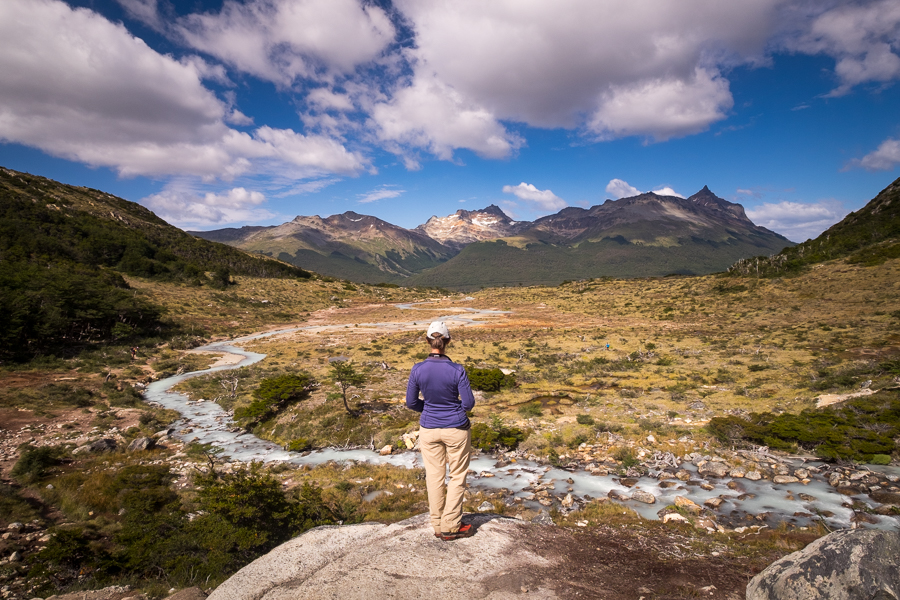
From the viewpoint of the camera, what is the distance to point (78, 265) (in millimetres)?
54812

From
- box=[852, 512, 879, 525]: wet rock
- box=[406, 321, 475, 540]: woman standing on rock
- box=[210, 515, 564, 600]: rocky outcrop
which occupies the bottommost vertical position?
box=[852, 512, 879, 525]: wet rock

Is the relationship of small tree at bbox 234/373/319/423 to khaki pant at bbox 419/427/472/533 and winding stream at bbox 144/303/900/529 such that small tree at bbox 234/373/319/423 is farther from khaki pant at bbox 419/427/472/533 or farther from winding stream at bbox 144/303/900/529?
khaki pant at bbox 419/427/472/533

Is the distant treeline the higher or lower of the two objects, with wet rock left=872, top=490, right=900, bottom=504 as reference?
higher

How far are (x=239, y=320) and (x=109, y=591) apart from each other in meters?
62.7

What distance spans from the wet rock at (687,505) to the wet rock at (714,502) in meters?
0.37

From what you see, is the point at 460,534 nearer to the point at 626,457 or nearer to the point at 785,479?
the point at 626,457

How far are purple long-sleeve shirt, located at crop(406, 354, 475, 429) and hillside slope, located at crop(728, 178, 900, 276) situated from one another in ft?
239

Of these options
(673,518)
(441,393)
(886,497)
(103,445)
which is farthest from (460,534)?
(103,445)

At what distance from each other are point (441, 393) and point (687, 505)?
889cm

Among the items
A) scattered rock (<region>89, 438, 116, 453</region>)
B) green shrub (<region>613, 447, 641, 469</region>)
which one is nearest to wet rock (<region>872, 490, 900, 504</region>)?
green shrub (<region>613, 447, 641, 469</region>)

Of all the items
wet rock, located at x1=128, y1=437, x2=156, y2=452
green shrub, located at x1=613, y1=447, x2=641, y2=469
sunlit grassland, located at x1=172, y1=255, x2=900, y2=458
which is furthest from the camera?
sunlit grassland, located at x1=172, y1=255, x2=900, y2=458

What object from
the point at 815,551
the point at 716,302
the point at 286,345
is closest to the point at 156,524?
the point at 815,551

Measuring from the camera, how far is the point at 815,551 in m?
4.42

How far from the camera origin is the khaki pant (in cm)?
559
